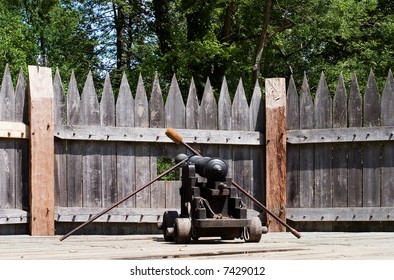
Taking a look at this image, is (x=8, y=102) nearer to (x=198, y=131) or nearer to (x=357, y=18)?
(x=198, y=131)

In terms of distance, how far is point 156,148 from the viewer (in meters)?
8.42

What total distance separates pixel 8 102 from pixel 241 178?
2881 mm

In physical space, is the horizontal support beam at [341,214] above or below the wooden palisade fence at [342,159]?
below

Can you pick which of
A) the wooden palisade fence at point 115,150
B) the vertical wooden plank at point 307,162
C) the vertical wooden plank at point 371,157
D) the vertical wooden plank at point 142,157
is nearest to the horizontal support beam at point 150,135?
the wooden palisade fence at point 115,150

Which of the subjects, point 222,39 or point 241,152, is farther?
point 222,39

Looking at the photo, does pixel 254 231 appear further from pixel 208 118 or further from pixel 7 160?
pixel 7 160

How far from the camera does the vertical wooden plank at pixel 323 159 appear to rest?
8.65 m

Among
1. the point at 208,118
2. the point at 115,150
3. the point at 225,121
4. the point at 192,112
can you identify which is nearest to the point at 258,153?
the point at 225,121

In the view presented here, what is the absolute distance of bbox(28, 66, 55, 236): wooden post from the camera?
7793 mm

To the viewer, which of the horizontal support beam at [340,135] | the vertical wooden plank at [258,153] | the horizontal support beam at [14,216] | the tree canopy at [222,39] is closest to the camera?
the horizontal support beam at [14,216]

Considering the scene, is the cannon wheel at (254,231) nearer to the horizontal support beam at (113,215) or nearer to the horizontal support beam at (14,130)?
the horizontal support beam at (113,215)

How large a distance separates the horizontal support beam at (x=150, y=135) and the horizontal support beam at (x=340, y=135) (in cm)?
45

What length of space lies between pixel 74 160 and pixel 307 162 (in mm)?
2806
